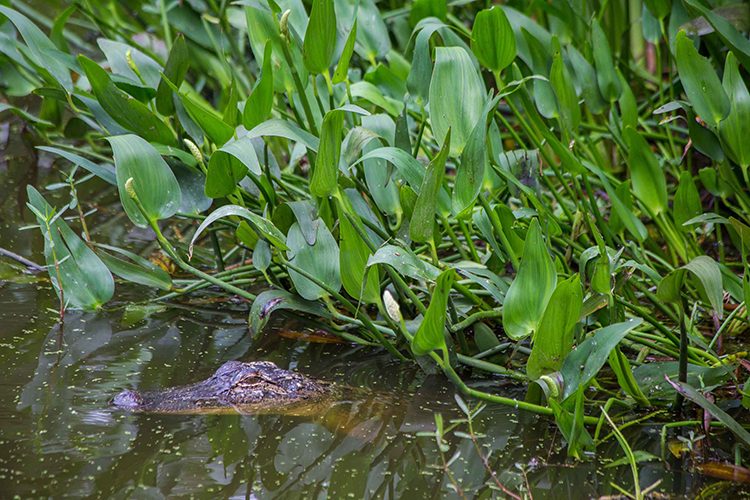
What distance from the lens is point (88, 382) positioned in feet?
4.64

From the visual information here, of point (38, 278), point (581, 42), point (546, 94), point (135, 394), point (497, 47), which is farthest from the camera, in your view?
point (581, 42)

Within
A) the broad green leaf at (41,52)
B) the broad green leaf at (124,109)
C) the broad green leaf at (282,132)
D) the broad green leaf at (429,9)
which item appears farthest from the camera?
the broad green leaf at (429,9)

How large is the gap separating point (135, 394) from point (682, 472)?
1.08m

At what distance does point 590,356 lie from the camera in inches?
44.6

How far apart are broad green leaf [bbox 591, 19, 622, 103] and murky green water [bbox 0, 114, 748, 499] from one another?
3.00 ft

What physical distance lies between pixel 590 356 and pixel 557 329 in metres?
0.07

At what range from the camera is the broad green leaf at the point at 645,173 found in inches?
62.9

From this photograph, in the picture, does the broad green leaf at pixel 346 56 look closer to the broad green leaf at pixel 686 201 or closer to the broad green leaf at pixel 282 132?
the broad green leaf at pixel 282 132

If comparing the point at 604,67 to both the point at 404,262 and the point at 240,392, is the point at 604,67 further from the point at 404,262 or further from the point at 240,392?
the point at 240,392

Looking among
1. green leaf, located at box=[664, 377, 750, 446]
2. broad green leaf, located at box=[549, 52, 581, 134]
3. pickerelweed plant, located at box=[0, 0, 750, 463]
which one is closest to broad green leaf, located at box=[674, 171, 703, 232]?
pickerelweed plant, located at box=[0, 0, 750, 463]

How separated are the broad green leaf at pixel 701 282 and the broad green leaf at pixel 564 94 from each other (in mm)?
613

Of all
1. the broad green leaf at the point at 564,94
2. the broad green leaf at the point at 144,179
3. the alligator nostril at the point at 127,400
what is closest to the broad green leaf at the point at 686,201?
the broad green leaf at the point at 564,94

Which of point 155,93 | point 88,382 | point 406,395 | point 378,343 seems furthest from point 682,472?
point 155,93

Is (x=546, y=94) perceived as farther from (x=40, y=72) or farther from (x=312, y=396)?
(x=40, y=72)
